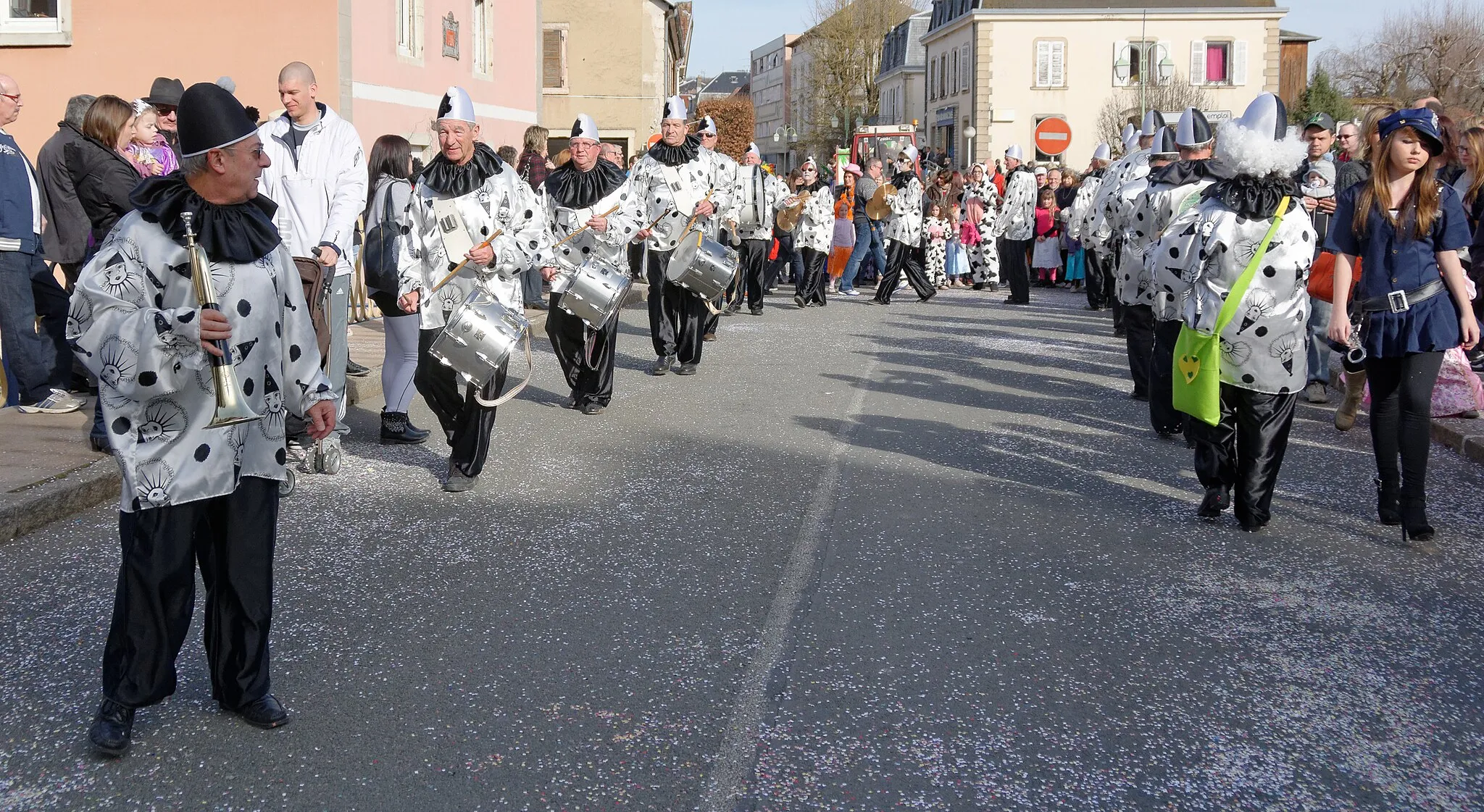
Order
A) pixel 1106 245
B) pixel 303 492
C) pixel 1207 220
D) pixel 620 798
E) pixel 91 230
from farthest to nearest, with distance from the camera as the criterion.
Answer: pixel 1106 245
pixel 91 230
pixel 303 492
pixel 1207 220
pixel 620 798

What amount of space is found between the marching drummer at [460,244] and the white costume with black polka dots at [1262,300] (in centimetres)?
334

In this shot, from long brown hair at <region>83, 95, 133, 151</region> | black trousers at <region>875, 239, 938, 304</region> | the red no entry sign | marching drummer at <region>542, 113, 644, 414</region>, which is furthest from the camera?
the red no entry sign

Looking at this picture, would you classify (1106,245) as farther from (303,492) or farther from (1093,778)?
(1093,778)

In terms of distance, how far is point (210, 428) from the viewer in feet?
12.3

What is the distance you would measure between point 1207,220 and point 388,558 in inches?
153

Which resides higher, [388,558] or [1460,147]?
[1460,147]

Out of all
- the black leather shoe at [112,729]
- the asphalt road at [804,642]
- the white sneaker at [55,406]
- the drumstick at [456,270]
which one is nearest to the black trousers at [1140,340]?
the asphalt road at [804,642]

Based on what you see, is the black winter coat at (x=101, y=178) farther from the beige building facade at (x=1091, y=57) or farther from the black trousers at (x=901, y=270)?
the beige building facade at (x=1091, y=57)

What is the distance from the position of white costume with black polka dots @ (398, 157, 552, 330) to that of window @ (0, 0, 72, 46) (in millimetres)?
14806

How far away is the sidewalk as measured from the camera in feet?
19.9

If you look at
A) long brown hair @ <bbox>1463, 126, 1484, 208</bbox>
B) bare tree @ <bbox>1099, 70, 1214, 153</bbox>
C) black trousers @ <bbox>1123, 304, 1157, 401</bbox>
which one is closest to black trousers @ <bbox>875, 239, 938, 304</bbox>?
black trousers @ <bbox>1123, 304, 1157, 401</bbox>

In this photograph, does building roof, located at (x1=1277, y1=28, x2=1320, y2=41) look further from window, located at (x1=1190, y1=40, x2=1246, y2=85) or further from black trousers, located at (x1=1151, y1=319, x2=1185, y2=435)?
black trousers, located at (x1=1151, y1=319, x2=1185, y2=435)

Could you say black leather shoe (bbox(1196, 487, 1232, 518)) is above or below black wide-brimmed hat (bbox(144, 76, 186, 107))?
below

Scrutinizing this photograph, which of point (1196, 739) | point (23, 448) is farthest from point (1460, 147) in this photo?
point (23, 448)
